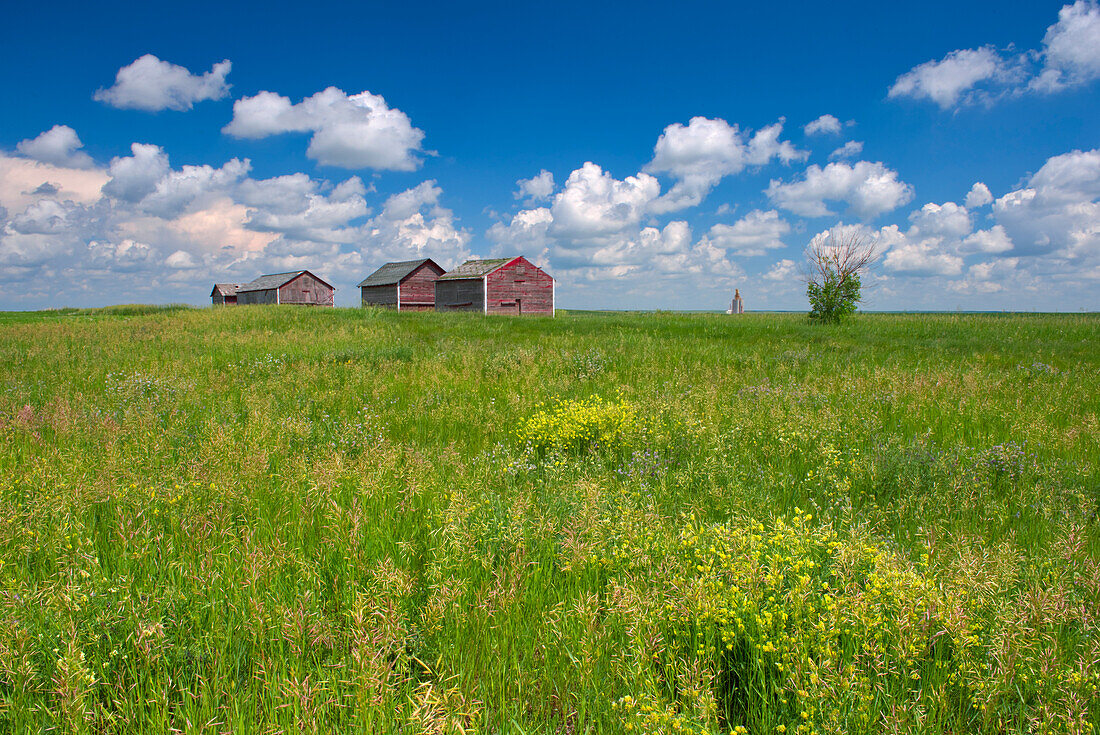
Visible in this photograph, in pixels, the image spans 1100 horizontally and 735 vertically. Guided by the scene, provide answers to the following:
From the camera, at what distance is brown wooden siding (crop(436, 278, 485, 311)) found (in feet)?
131

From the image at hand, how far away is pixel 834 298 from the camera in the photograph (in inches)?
1075

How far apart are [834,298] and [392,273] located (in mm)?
37103

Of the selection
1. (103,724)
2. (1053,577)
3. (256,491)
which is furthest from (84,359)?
(1053,577)

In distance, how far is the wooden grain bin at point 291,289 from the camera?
2264 inches

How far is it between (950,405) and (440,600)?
817 centimetres

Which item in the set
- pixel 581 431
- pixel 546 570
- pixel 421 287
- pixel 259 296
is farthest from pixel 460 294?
pixel 546 570

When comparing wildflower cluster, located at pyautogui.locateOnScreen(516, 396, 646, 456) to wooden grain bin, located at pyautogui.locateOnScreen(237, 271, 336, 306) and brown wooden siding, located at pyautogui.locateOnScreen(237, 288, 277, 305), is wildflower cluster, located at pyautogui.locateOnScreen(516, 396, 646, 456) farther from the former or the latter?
brown wooden siding, located at pyautogui.locateOnScreen(237, 288, 277, 305)

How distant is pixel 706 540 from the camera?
9.29ft

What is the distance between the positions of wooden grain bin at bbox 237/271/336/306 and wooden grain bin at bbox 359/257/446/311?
13.2m

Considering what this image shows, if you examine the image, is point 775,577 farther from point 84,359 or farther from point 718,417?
point 84,359

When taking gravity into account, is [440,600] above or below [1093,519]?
above

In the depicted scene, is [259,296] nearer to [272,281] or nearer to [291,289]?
[272,281]

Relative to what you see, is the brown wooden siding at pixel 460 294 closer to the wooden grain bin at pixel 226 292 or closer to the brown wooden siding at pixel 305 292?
the brown wooden siding at pixel 305 292

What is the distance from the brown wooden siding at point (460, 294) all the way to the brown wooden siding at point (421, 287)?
11.7 ft
